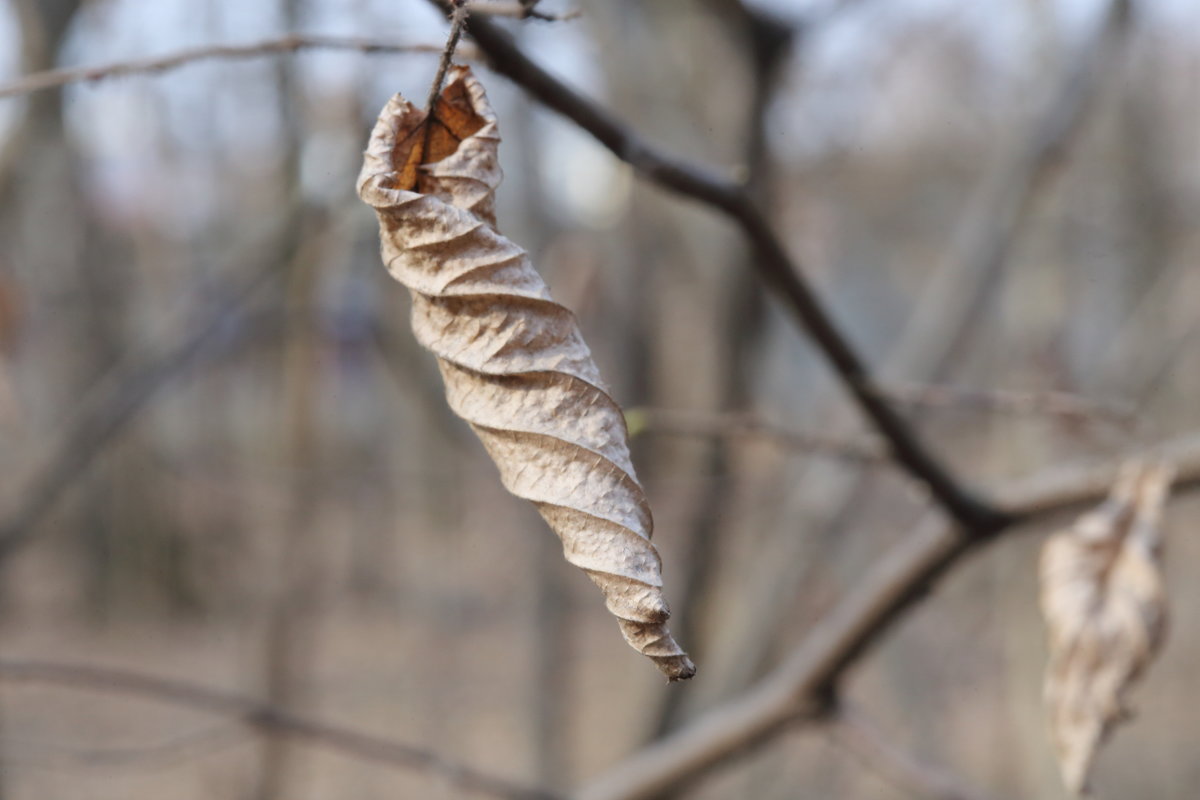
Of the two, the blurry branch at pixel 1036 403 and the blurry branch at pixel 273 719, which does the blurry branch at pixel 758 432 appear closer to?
the blurry branch at pixel 1036 403

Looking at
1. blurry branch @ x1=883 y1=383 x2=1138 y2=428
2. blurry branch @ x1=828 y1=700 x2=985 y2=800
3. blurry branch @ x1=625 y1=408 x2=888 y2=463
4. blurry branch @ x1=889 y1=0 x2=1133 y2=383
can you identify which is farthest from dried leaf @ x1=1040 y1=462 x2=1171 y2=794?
blurry branch @ x1=889 y1=0 x2=1133 y2=383

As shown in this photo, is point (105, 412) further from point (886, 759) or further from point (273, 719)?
point (886, 759)

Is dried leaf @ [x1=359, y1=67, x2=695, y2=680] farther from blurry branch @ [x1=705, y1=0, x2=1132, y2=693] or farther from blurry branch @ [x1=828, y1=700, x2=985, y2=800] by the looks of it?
blurry branch @ [x1=705, y1=0, x2=1132, y2=693]

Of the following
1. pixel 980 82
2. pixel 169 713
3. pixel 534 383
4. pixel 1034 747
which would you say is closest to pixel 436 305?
pixel 534 383

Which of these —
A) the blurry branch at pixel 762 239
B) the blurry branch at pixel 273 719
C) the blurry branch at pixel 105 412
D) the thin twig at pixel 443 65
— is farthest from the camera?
the blurry branch at pixel 105 412

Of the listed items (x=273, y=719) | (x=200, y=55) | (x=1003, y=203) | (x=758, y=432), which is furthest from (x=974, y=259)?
(x=200, y=55)

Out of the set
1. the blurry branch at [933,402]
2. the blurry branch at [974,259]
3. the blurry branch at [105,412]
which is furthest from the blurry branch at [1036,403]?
the blurry branch at [105,412]
